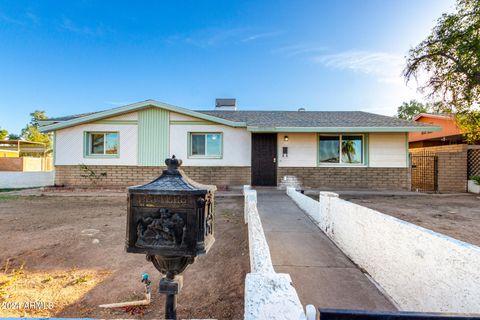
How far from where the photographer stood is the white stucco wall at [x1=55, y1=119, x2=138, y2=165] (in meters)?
10.7

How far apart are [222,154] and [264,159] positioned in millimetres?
2041

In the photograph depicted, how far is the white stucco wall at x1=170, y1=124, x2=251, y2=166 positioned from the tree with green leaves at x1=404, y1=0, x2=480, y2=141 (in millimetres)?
9569

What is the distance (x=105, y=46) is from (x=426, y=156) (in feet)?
64.8

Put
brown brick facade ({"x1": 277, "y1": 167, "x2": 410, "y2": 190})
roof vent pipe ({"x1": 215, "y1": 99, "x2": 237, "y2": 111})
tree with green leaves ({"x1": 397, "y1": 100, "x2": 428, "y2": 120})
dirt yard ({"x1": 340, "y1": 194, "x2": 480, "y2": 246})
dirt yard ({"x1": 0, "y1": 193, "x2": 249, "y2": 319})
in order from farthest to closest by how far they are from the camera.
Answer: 1. tree with green leaves ({"x1": 397, "y1": 100, "x2": 428, "y2": 120})
2. roof vent pipe ({"x1": 215, "y1": 99, "x2": 237, "y2": 111})
3. brown brick facade ({"x1": 277, "y1": 167, "x2": 410, "y2": 190})
4. dirt yard ({"x1": 340, "y1": 194, "x2": 480, "y2": 246})
5. dirt yard ({"x1": 0, "y1": 193, "x2": 249, "y2": 319})

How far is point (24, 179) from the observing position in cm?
1335

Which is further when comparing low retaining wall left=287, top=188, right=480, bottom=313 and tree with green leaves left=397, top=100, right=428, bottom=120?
tree with green leaves left=397, top=100, right=428, bottom=120

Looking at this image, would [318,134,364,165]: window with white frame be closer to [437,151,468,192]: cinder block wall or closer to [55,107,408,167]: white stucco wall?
A: [55,107,408,167]: white stucco wall

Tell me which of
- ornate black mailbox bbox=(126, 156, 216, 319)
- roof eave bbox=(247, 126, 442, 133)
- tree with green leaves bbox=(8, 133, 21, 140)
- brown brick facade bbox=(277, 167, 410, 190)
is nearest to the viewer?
ornate black mailbox bbox=(126, 156, 216, 319)

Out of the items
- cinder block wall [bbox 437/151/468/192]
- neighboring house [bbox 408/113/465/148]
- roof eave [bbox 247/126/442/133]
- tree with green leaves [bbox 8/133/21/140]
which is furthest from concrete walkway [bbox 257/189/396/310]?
tree with green leaves [bbox 8/133/21/140]

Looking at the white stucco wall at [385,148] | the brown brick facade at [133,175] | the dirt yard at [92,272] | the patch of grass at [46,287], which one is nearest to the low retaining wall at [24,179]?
the brown brick facade at [133,175]

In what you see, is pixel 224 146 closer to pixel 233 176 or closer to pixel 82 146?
pixel 233 176

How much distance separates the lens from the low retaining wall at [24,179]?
13.1 meters

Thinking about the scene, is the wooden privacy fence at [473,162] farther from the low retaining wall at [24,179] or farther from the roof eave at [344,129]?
the low retaining wall at [24,179]

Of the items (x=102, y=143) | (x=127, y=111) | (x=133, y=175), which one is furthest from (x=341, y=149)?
(x=102, y=143)
